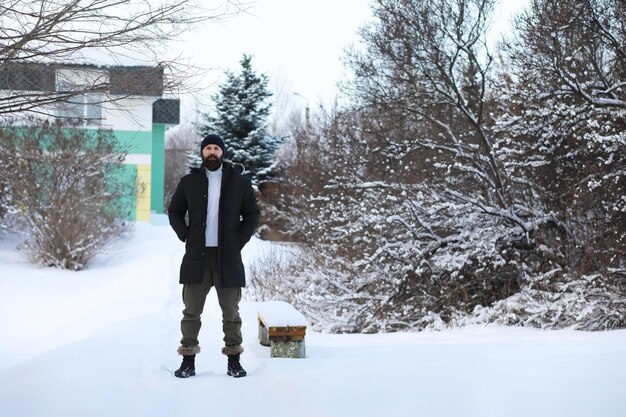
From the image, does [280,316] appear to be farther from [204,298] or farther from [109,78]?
[109,78]

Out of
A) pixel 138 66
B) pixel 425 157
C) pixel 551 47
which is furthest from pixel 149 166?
pixel 138 66

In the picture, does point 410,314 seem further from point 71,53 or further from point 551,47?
point 71,53

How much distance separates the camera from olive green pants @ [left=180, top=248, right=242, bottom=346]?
637 centimetres

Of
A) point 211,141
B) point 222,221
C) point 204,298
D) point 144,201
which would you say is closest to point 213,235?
point 222,221

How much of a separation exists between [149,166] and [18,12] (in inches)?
1097

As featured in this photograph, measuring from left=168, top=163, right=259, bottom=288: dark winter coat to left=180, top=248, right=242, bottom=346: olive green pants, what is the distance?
0.08 metres

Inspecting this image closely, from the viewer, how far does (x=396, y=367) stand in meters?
6.71

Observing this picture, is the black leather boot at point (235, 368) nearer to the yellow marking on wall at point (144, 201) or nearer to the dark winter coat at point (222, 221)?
the dark winter coat at point (222, 221)

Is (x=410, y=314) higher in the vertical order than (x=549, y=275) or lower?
lower

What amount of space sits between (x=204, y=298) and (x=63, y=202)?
711 inches

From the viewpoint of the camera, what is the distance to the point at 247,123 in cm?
3700

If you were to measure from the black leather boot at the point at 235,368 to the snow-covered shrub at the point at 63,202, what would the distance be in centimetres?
1692

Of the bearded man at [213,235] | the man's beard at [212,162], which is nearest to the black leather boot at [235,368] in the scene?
the bearded man at [213,235]

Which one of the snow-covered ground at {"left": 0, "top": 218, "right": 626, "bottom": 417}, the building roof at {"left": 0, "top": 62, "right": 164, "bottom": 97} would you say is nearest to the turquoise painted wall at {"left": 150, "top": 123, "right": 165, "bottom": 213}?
the snow-covered ground at {"left": 0, "top": 218, "right": 626, "bottom": 417}
